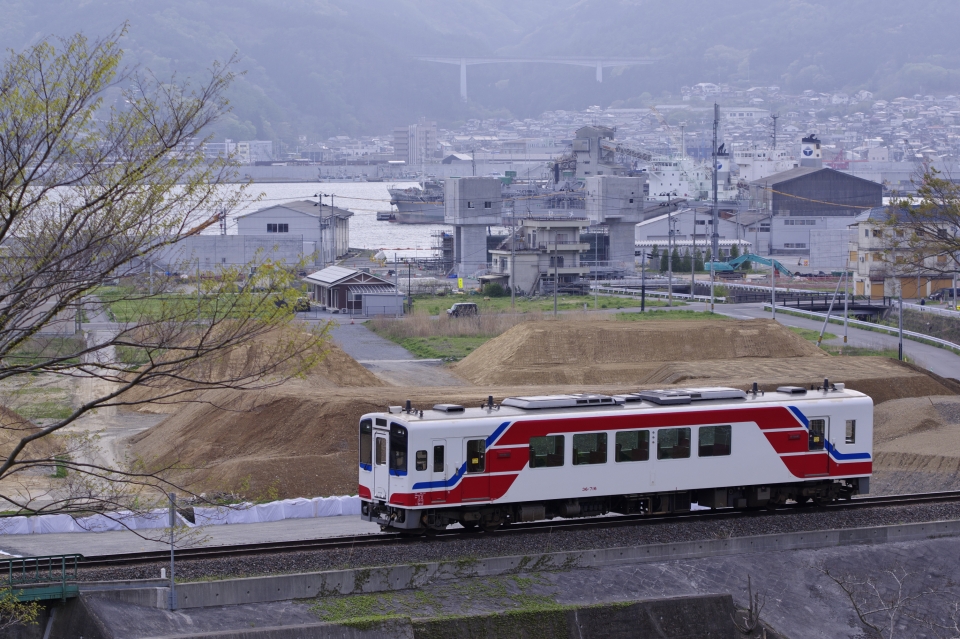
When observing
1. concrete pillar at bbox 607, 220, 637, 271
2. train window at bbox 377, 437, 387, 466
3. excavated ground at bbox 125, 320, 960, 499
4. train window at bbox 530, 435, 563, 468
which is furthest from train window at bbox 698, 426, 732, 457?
concrete pillar at bbox 607, 220, 637, 271

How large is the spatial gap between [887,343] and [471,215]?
1762 inches

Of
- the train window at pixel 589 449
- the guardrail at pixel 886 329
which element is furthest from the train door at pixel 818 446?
the guardrail at pixel 886 329

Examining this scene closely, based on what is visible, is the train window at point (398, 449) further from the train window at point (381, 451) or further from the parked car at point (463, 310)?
the parked car at point (463, 310)

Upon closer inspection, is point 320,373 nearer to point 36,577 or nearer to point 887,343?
point 36,577

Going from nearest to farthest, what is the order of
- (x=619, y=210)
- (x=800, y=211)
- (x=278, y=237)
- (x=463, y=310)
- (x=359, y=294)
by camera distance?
1. (x=463, y=310)
2. (x=359, y=294)
3. (x=278, y=237)
4. (x=619, y=210)
5. (x=800, y=211)

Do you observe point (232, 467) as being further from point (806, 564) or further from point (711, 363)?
point (711, 363)

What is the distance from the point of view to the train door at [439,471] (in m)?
16.1

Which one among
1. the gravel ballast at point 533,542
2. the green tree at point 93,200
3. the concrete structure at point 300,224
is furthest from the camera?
the concrete structure at point 300,224

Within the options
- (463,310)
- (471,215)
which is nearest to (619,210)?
(471,215)

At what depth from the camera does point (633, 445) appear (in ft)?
57.0

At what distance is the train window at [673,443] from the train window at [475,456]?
302cm

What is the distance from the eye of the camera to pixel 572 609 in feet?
48.5

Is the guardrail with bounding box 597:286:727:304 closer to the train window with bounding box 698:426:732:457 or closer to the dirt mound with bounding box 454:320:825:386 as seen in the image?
the dirt mound with bounding box 454:320:825:386

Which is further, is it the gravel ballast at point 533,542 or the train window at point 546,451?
the train window at point 546,451
